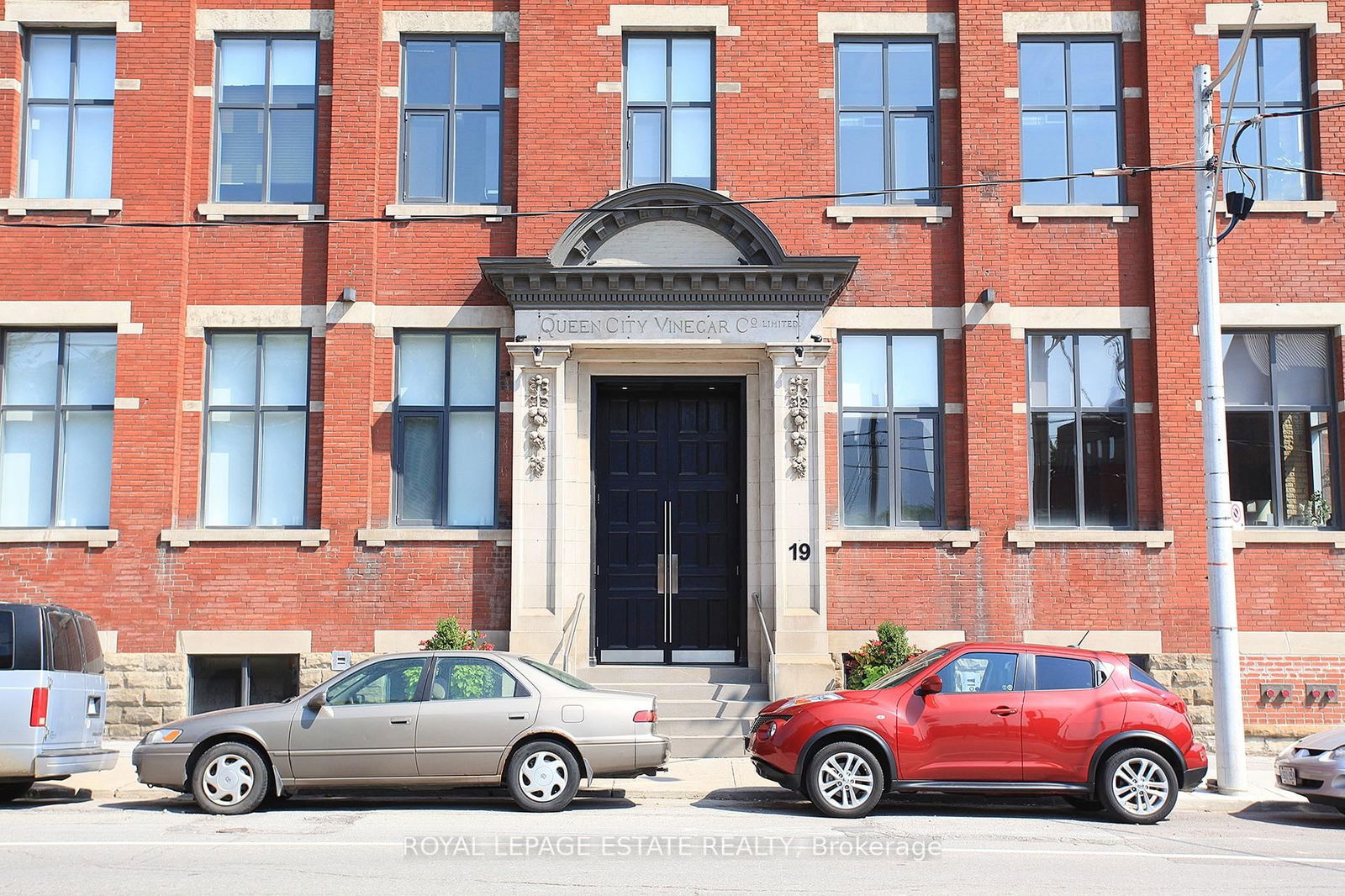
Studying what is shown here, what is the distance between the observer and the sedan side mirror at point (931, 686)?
427 inches

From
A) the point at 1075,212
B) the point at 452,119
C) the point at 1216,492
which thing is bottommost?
the point at 1216,492

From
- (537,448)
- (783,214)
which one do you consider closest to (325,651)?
(537,448)

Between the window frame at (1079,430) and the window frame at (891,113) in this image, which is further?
the window frame at (891,113)

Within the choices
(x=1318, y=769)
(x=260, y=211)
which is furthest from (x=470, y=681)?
(x=260, y=211)

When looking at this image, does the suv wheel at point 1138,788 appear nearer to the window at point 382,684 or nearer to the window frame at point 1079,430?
the window frame at point 1079,430

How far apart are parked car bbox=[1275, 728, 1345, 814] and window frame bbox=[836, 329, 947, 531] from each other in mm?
5307

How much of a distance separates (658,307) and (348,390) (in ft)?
13.7

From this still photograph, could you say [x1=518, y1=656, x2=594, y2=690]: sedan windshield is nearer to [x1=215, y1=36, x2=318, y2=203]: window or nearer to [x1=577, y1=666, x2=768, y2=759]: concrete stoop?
[x1=577, y1=666, x2=768, y2=759]: concrete stoop

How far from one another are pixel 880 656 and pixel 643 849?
20.8 feet

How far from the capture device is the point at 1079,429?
53.1 feet

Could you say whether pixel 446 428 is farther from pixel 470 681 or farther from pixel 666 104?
pixel 470 681

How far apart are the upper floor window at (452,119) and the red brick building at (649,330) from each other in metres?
0.05

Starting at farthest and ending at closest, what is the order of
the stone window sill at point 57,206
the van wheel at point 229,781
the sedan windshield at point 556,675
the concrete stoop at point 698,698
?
the stone window sill at point 57,206, the concrete stoop at point 698,698, the sedan windshield at point 556,675, the van wheel at point 229,781

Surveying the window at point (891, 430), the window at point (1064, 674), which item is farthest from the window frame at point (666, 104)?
the window at point (1064, 674)
